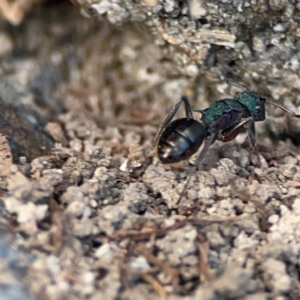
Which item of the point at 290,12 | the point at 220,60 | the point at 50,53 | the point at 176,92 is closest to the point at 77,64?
the point at 50,53

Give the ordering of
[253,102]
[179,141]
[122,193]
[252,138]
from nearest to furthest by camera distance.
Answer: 1. [122,193]
2. [179,141]
3. [252,138]
4. [253,102]

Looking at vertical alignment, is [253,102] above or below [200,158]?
above

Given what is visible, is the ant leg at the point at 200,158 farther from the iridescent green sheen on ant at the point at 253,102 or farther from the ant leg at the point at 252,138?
the iridescent green sheen on ant at the point at 253,102

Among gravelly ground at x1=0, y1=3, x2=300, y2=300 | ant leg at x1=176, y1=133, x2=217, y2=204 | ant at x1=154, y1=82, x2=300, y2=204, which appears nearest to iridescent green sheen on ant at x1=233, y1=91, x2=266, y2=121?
ant at x1=154, y1=82, x2=300, y2=204

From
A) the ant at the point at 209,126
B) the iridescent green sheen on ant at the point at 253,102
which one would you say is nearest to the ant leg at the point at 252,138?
the ant at the point at 209,126

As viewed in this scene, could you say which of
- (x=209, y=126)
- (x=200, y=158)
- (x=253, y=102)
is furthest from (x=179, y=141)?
(x=253, y=102)

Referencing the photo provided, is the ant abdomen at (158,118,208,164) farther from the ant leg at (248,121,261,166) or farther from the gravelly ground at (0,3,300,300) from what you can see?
the ant leg at (248,121,261,166)

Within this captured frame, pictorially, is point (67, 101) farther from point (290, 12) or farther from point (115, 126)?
point (290, 12)

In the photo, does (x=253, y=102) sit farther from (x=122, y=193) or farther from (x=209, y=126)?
(x=122, y=193)
